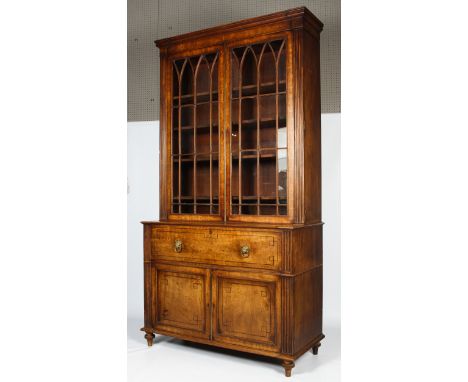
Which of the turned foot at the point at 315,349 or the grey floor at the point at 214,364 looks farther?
the turned foot at the point at 315,349

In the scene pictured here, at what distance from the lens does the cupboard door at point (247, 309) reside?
2.87 meters

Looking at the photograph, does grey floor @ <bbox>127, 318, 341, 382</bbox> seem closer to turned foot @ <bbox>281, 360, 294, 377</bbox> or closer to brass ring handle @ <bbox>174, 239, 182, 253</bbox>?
turned foot @ <bbox>281, 360, 294, 377</bbox>

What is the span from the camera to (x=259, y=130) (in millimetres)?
3158

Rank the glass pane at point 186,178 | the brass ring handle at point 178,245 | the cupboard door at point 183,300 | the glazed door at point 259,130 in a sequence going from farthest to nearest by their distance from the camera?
the glass pane at point 186,178 → the brass ring handle at point 178,245 → the cupboard door at point 183,300 → the glazed door at point 259,130

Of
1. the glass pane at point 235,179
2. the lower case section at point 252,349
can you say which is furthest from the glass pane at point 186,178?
the lower case section at point 252,349

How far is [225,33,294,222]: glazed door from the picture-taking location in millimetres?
3027

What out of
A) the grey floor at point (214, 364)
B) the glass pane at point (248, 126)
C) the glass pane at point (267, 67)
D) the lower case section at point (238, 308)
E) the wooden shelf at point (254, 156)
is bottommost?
the grey floor at point (214, 364)

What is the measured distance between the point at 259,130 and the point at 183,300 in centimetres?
139

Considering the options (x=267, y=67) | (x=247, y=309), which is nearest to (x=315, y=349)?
Result: (x=247, y=309)

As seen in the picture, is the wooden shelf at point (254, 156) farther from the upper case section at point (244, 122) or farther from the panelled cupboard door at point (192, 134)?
the panelled cupboard door at point (192, 134)

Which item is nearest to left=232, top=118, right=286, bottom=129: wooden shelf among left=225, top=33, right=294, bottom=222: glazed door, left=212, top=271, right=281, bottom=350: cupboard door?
left=225, top=33, right=294, bottom=222: glazed door

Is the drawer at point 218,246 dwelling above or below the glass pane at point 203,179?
below
